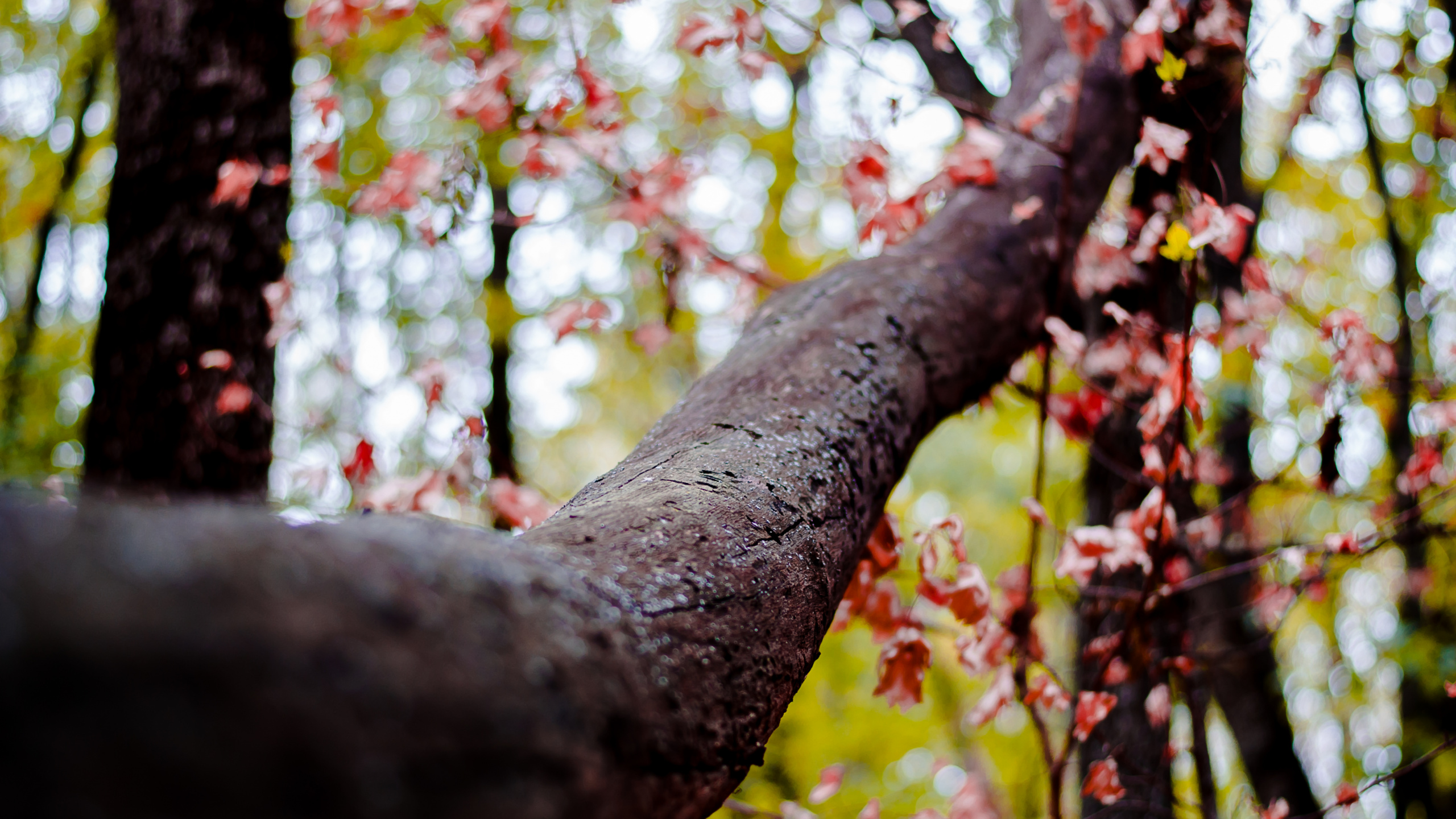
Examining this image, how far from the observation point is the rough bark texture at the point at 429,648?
0.44 m

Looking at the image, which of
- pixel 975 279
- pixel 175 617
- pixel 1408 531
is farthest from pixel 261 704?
pixel 1408 531

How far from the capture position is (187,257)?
301 cm

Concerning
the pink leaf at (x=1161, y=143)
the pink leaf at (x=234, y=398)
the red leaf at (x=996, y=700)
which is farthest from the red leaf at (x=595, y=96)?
the red leaf at (x=996, y=700)

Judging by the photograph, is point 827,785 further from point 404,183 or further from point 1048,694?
point 404,183

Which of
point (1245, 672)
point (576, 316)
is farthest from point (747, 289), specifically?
point (1245, 672)

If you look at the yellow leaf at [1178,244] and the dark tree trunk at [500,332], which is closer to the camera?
the yellow leaf at [1178,244]

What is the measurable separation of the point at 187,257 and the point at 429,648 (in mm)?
3109

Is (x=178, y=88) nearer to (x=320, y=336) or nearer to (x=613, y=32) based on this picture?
(x=320, y=336)

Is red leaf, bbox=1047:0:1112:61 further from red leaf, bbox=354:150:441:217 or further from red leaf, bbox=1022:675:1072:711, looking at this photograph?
red leaf, bbox=354:150:441:217

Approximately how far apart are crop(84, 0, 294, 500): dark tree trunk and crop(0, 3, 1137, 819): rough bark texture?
2334 millimetres

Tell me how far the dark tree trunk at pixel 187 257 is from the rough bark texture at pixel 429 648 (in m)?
2.33

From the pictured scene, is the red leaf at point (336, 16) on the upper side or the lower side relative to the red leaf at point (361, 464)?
upper

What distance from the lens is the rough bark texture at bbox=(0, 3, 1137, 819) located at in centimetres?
44

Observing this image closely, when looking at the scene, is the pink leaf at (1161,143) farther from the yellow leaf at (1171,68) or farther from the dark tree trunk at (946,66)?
the dark tree trunk at (946,66)
